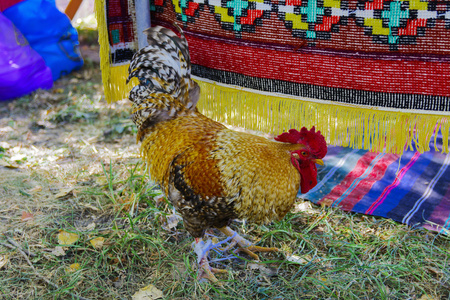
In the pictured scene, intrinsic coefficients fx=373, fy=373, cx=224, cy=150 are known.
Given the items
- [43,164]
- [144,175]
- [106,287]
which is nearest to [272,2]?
[144,175]

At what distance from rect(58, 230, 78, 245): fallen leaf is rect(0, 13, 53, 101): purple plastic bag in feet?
8.59

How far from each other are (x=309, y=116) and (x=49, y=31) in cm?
362

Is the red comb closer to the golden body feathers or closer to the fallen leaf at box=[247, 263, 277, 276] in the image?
the golden body feathers

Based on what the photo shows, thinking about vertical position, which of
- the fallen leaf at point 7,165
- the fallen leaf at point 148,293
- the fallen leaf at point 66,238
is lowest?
the fallen leaf at point 148,293

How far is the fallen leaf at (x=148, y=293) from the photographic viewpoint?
2.14m

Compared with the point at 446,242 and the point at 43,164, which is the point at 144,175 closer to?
the point at 43,164

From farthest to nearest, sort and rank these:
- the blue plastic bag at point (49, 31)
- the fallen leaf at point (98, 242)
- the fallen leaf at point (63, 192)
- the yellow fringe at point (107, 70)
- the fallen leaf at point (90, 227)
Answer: the blue plastic bag at point (49, 31)
the fallen leaf at point (63, 192)
the yellow fringe at point (107, 70)
the fallen leaf at point (90, 227)
the fallen leaf at point (98, 242)

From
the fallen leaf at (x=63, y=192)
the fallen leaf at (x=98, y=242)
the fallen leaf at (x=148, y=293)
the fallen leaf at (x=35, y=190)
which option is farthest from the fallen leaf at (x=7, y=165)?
the fallen leaf at (x=148, y=293)

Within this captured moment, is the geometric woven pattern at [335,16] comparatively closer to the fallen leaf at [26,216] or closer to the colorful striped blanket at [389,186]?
the colorful striped blanket at [389,186]

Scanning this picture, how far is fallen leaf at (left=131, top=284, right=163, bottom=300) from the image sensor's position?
7.02 ft

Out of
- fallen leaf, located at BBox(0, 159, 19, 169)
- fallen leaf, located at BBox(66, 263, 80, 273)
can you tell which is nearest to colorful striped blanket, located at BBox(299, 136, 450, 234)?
fallen leaf, located at BBox(66, 263, 80, 273)

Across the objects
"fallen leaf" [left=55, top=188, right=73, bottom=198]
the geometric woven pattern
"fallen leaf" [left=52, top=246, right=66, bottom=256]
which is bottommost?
"fallen leaf" [left=52, top=246, right=66, bottom=256]

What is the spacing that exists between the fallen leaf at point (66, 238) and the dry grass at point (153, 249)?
0.10ft

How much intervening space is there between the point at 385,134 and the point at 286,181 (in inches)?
Answer: 35.0
